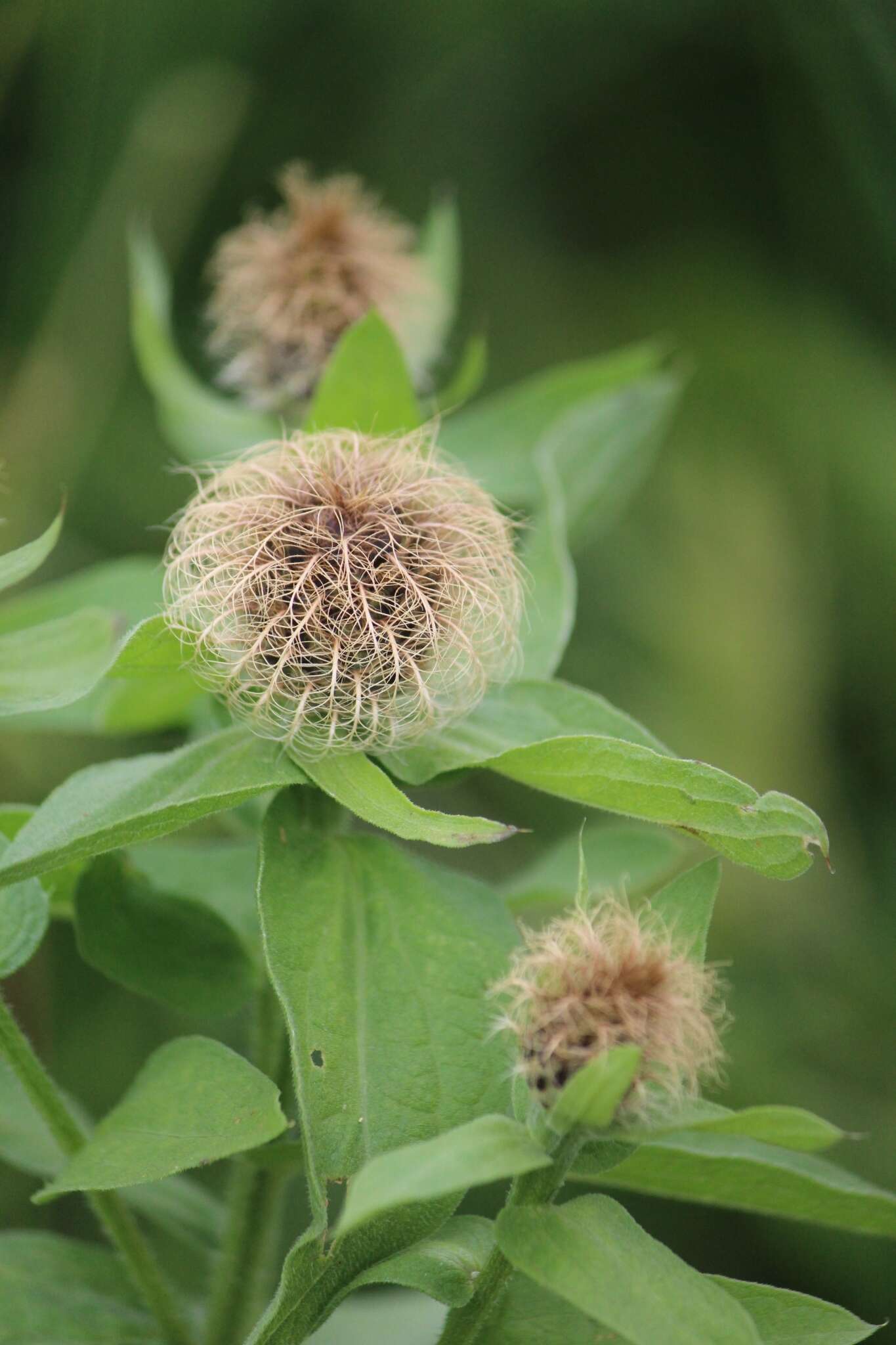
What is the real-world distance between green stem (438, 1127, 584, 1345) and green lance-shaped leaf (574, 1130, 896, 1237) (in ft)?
0.35

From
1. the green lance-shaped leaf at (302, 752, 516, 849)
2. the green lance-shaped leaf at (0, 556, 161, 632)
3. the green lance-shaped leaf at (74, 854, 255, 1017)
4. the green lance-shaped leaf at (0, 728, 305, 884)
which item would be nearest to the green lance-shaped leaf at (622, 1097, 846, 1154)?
the green lance-shaped leaf at (302, 752, 516, 849)

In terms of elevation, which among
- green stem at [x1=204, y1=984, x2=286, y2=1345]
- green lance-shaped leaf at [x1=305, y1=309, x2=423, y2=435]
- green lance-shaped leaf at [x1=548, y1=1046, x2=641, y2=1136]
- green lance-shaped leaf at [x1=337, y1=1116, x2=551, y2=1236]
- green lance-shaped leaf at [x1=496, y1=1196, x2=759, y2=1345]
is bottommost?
green stem at [x1=204, y1=984, x2=286, y2=1345]

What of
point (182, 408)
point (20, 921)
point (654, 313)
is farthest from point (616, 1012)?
point (654, 313)

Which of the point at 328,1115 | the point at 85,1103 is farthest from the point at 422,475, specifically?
the point at 85,1103

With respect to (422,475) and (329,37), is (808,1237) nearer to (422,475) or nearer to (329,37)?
(422,475)

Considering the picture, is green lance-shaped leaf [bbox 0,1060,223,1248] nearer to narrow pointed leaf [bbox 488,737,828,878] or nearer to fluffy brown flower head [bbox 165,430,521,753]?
fluffy brown flower head [bbox 165,430,521,753]

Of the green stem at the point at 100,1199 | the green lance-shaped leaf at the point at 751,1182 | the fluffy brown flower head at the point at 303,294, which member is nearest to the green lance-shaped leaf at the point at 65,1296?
the green stem at the point at 100,1199

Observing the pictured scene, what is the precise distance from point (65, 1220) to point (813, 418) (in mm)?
2280

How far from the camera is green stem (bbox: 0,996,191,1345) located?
1095mm

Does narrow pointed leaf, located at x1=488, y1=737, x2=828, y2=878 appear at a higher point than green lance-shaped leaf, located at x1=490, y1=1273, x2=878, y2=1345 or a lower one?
higher

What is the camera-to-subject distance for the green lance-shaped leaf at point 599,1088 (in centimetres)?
82

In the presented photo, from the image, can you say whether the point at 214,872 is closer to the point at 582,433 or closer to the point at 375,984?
the point at 375,984

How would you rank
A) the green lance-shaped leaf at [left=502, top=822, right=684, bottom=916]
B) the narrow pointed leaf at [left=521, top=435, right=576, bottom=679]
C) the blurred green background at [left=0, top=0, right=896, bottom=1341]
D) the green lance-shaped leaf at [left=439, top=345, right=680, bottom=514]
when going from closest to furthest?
the narrow pointed leaf at [left=521, top=435, right=576, bottom=679] → the green lance-shaped leaf at [left=502, top=822, right=684, bottom=916] → the green lance-shaped leaf at [left=439, top=345, right=680, bottom=514] → the blurred green background at [left=0, top=0, right=896, bottom=1341]

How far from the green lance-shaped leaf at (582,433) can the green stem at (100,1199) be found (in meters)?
0.99
